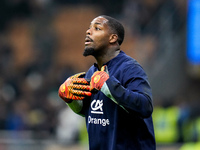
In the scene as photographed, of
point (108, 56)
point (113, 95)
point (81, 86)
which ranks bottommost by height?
point (113, 95)

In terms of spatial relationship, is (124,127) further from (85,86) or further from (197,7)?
(197,7)

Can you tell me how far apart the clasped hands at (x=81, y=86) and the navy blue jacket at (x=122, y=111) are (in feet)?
0.26

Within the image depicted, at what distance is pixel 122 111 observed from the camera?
4137 millimetres

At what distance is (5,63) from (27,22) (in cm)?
280

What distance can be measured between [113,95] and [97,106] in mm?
429

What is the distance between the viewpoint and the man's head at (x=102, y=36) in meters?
4.38

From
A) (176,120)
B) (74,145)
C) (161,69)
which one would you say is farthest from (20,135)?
(161,69)

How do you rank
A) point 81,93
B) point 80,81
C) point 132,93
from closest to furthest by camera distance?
point 132,93, point 81,93, point 80,81

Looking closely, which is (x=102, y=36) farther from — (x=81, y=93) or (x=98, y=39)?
(x=81, y=93)

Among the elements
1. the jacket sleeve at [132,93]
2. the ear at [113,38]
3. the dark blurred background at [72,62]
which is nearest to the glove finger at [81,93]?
the jacket sleeve at [132,93]

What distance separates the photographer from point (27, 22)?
63.3 ft

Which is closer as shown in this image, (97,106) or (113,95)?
(113,95)

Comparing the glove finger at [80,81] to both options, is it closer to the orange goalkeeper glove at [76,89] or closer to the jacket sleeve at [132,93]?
the orange goalkeeper glove at [76,89]

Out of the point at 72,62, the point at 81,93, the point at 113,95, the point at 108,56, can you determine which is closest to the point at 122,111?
the point at 113,95
